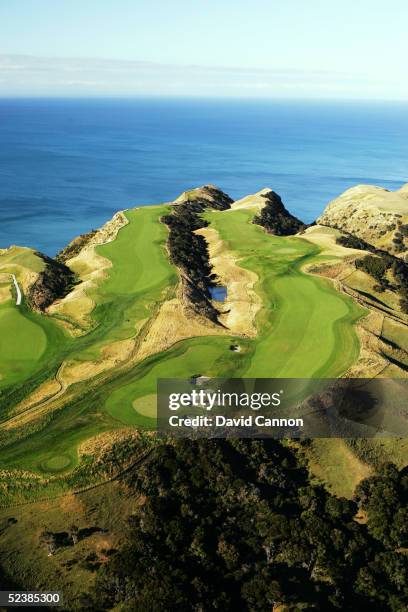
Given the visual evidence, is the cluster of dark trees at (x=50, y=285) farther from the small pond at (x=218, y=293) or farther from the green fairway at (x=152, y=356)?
the small pond at (x=218, y=293)

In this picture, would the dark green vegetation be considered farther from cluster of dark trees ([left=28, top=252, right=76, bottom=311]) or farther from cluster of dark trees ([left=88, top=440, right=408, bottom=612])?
cluster of dark trees ([left=28, top=252, right=76, bottom=311])

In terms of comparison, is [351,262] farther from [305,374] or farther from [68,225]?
[68,225]

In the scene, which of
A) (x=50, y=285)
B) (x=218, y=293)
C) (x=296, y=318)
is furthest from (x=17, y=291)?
(x=296, y=318)

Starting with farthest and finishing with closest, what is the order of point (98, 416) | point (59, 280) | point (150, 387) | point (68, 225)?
point (68, 225) < point (59, 280) < point (150, 387) < point (98, 416)

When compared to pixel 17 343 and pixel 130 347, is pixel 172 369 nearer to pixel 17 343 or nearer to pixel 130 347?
pixel 130 347

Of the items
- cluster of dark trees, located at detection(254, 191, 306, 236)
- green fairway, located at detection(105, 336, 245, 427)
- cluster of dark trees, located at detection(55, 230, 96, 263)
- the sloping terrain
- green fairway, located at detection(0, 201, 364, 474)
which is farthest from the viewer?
cluster of dark trees, located at detection(254, 191, 306, 236)

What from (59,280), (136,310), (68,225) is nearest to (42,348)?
(136,310)

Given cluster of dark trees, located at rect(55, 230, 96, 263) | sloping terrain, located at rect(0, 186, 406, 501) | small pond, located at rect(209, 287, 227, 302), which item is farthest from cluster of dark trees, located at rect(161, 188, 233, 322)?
cluster of dark trees, located at rect(55, 230, 96, 263)
